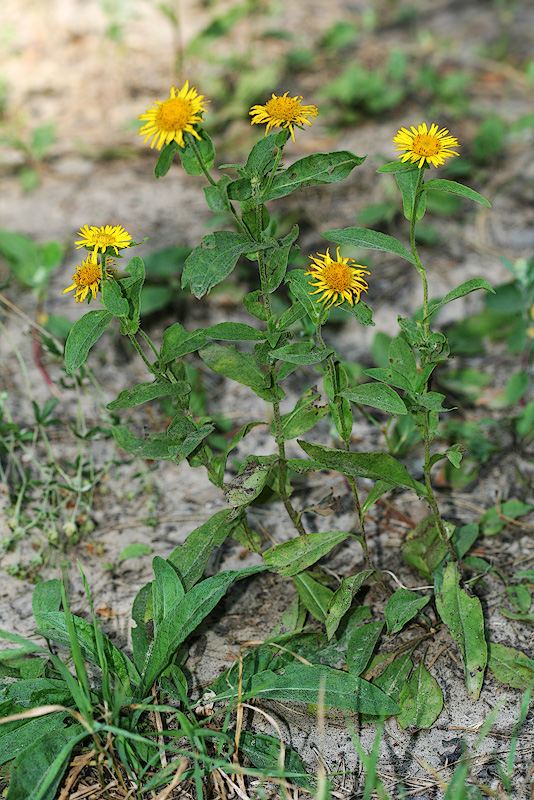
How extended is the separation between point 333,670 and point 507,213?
266 cm

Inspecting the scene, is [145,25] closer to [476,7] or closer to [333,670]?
[476,7]

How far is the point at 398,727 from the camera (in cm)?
179

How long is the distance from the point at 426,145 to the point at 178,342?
740 mm

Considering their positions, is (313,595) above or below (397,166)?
below

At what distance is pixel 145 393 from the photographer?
171 centimetres

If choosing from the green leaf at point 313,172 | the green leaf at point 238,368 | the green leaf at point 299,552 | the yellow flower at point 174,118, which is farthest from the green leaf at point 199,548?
the yellow flower at point 174,118

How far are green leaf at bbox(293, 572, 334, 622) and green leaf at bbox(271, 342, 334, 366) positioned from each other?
689 mm

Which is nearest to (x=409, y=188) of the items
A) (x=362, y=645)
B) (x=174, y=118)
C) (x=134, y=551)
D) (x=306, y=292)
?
(x=306, y=292)

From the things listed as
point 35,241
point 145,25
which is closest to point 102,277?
point 35,241

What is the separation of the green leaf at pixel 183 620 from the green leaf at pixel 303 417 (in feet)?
1.21

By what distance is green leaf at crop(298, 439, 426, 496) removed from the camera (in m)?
1.76

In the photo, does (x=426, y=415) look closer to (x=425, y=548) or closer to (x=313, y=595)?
(x=425, y=548)

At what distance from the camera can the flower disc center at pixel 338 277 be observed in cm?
161

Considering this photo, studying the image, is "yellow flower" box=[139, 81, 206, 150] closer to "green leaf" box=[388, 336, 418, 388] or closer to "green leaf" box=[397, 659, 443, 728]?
"green leaf" box=[388, 336, 418, 388]
